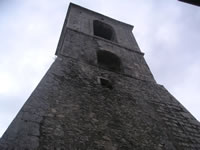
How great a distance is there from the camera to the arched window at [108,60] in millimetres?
7258

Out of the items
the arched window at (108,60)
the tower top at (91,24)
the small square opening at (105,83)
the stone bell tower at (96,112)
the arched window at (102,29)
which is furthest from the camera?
the arched window at (102,29)

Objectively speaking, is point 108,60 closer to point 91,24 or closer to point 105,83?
point 105,83

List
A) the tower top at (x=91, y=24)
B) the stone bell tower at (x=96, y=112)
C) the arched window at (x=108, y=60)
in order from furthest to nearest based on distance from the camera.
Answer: the tower top at (x=91, y=24) < the arched window at (x=108, y=60) < the stone bell tower at (x=96, y=112)

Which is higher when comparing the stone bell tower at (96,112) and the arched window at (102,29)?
the arched window at (102,29)

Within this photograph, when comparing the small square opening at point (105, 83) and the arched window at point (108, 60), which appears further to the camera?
the arched window at point (108, 60)

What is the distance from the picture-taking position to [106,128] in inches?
144

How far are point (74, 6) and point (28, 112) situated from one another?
9.07 m

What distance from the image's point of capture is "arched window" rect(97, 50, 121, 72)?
23.8 feet

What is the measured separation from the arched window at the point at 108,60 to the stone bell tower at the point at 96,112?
6 cm

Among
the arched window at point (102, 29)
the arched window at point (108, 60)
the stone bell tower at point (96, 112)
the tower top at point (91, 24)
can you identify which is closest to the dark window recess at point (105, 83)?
the stone bell tower at point (96, 112)

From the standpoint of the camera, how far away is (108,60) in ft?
25.1

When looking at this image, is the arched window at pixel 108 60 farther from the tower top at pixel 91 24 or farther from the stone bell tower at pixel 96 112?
the tower top at pixel 91 24

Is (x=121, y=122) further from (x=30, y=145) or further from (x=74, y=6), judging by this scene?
(x=74, y=6)

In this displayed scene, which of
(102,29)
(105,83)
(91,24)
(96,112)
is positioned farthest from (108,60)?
(96,112)
